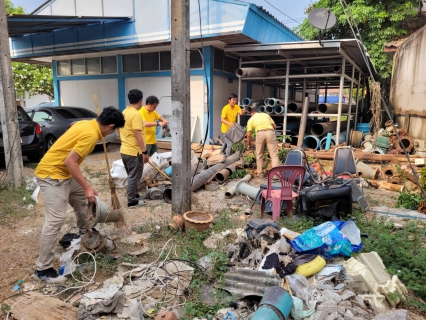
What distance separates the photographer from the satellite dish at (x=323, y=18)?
8016 millimetres

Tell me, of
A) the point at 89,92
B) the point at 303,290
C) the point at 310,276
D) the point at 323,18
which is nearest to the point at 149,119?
the point at 310,276

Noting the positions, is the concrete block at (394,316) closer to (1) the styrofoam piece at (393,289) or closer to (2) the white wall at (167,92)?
(1) the styrofoam piece at (393,289)

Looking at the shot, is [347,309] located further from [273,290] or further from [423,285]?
[423,285]

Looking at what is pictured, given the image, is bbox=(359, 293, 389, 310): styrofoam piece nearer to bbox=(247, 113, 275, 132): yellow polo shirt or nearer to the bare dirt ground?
the bare dirt ground

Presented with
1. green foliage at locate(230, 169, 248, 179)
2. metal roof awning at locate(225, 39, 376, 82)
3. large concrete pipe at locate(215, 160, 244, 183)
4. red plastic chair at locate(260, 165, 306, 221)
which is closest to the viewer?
red plastic chair at locate(260, 165, 306, 221)

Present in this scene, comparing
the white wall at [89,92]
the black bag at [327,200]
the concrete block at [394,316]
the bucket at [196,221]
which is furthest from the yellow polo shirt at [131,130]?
the white wall at [89,92]

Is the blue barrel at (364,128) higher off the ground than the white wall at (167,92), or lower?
lower

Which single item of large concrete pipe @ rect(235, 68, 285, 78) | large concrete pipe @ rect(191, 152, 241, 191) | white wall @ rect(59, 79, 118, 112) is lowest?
large concrete pipe @ rect(191, 152, 241, 191)

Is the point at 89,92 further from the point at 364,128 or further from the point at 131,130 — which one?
the point at 364,128

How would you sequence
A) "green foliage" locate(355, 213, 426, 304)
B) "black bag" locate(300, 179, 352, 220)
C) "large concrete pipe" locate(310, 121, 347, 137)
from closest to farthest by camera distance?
"green foliage" locate(355, 213, 426, 304)
"black bag" locate(300, 179, 352, 220)
"large concrete pipe" locate(310, 121, 347, 137)

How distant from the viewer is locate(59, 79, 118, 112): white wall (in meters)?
12.1

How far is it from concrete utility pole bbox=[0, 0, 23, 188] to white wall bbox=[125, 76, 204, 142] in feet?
16.6

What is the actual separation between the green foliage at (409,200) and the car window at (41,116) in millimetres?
9434

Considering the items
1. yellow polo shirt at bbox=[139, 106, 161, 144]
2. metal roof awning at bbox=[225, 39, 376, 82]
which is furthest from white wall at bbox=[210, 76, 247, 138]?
yellow polo shirt at bbox=[139, 106, 161, 144]
